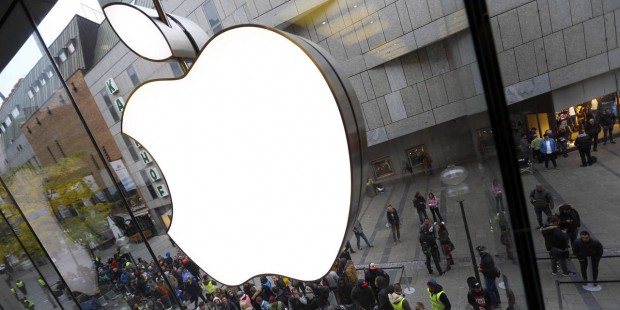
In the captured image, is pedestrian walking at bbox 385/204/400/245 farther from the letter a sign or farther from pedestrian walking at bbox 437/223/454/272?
the letter a sign

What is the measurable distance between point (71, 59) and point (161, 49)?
2541mm

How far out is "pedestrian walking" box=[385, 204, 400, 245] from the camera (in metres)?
4.92

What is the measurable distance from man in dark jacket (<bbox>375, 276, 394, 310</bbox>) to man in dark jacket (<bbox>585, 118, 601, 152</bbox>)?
12.1 ft

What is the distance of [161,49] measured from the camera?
0.84 metres

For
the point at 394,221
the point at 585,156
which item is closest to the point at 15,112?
the point at 394,221

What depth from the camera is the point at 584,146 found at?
4809 millimetres

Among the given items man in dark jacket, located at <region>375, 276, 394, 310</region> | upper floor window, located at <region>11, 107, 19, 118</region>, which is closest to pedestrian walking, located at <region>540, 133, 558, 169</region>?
man in dark jacket, located at <region>375, 276, 394, 310</region>

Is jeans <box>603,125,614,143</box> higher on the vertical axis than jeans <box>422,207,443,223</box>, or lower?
higher

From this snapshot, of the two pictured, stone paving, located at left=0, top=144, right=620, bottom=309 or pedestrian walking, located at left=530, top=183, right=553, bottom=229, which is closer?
stone paving, located at left=0, top=144, right=620, bottom=309

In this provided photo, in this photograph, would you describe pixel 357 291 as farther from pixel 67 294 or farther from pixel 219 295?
pixel 67 294

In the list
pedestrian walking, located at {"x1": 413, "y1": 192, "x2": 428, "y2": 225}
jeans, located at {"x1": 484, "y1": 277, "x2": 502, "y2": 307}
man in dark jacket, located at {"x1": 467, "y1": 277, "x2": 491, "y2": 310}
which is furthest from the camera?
pedestrian walking, located at {"x1": 413, "y1": 192, "x2": 428, "y2": 225}

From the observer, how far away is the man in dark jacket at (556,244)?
3693 millimetres

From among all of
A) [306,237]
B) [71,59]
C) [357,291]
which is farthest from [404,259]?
[71,59]

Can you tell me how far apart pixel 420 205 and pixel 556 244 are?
5.72 feet
